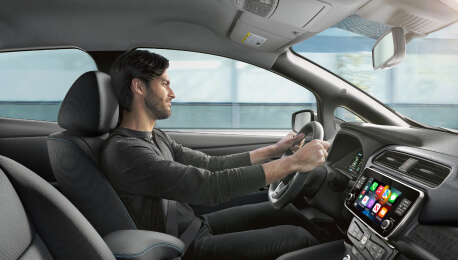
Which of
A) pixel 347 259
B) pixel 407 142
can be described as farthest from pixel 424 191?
pixel 347 259

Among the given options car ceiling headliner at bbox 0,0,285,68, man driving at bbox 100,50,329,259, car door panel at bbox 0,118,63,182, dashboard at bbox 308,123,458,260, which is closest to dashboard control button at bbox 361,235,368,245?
Answer: dashboard at bbox 308,123,458,260

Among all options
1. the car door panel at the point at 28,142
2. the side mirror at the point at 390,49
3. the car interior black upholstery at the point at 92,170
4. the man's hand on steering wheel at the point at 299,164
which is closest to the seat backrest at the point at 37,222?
the car interior black upholstery at the point at 92,170

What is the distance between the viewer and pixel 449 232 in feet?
3.70

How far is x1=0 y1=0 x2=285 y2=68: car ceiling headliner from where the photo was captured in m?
2.35

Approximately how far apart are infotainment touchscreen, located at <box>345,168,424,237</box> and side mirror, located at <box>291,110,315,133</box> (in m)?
0.88

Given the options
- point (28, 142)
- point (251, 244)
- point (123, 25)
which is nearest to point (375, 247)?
point (251, 244)

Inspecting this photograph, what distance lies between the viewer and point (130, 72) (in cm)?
179

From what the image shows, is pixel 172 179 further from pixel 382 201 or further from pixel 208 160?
pixel 382 201

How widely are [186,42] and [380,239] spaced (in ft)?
6.01

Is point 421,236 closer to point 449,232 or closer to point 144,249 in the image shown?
point 449,232

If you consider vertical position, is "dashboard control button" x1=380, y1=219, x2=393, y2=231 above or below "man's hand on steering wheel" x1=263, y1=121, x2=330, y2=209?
below

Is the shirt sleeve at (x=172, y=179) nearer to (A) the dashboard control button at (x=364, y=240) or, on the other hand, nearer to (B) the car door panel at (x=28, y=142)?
(A) the dashboard control button at (x=364, y=240)

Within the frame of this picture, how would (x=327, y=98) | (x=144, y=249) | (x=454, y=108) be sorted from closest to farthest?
(x=144, y=249) → (x=327, y=98) → (x=454, y=108)

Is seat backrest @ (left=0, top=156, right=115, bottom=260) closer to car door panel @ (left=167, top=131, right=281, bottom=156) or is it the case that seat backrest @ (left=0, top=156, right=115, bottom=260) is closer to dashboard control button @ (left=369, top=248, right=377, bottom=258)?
dashboard control button @ (left=369, top=248, right=377, bottom=258)
